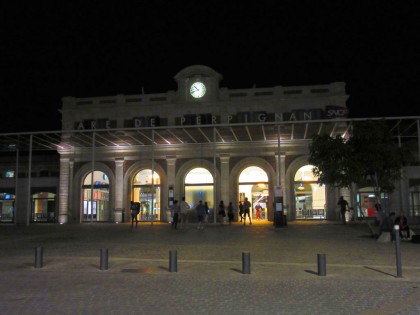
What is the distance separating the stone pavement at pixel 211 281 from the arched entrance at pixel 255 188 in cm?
1927

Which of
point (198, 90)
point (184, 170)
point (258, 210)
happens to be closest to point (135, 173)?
point (184, 170)

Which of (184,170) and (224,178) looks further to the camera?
(184,170)

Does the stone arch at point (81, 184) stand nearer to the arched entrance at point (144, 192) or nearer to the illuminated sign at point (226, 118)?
the arched entrance at point (144, 192)

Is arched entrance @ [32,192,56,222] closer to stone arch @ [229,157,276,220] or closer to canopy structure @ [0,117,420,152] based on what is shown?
canopy structure @ [0,117,420,152]

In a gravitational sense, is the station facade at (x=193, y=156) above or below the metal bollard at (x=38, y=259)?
above

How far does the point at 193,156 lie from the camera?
116 ft

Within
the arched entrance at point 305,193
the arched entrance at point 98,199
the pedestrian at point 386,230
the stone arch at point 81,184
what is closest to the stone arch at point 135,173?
the stone arch at point 81,184

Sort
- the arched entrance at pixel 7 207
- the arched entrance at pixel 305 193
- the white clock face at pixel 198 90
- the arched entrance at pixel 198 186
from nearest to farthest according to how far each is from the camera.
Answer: the arched entrance at pixel 305 193, the arched entrance at pixel 198 186, the white clock face at pixel 198 90, the arched entrance at pixel 7 207

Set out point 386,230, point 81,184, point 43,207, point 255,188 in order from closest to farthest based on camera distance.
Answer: point 386,230 < point 255,188 < point 81,184 < point 43,207

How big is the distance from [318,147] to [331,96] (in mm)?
16838

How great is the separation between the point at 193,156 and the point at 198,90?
5055 mm

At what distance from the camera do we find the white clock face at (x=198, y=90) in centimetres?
3597

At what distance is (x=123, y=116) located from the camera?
36.9 meters

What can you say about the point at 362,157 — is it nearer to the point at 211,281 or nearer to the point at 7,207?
the point at 211,281
